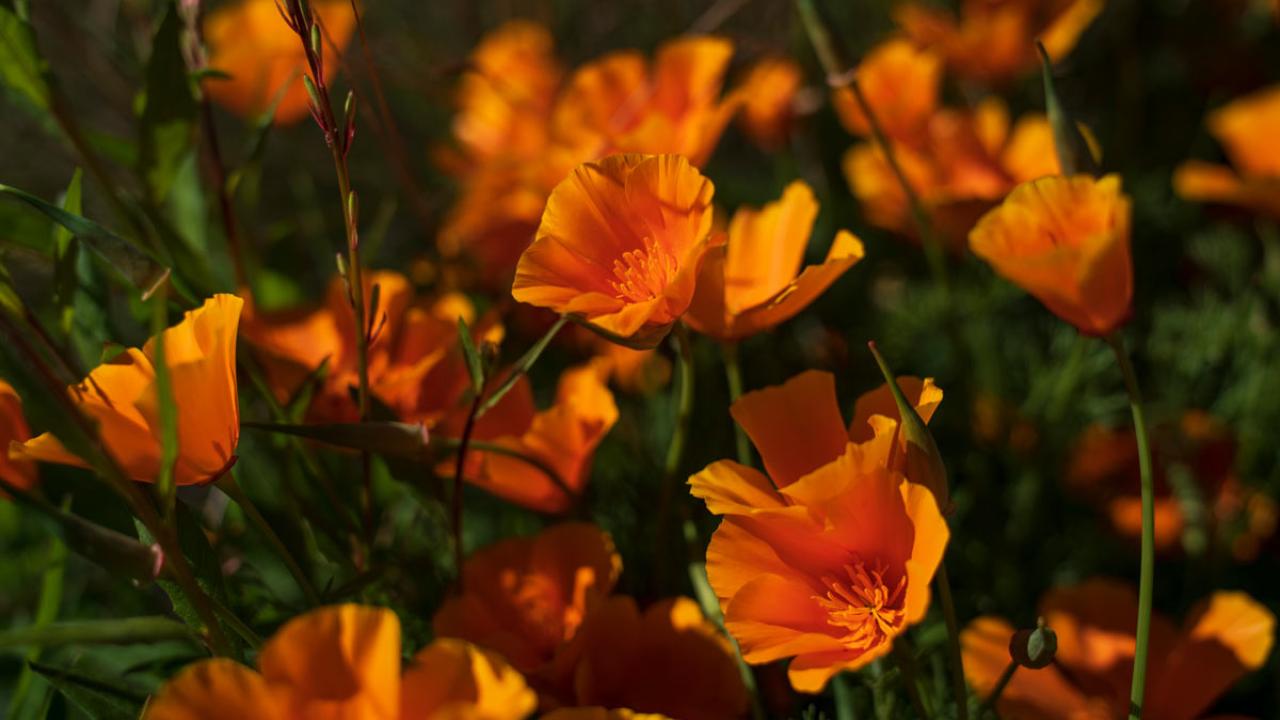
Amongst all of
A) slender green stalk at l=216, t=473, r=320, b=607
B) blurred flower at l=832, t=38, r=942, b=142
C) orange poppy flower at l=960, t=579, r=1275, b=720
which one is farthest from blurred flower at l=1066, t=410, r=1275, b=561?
slender green stalk at l=216, t=473, r=320, b=607

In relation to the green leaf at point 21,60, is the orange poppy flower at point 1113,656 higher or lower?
lower

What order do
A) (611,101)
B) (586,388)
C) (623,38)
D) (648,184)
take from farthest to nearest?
1. (623,38)
2. (611,101)
3. (586,388)
4. (648,184)

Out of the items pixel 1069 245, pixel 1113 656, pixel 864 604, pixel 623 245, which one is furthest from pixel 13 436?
pixel 1113 656

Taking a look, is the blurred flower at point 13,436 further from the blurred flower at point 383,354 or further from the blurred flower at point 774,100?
the blurred flower at point 774,100

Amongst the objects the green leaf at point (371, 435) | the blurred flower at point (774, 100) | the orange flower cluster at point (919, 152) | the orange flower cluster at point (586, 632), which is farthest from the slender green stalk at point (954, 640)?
Answer: the blurred flower at point (774, 100)

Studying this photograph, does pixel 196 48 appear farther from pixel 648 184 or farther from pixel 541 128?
pixel 541 128

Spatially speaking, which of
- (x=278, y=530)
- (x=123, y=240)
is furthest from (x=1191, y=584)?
(x=123, y=240)

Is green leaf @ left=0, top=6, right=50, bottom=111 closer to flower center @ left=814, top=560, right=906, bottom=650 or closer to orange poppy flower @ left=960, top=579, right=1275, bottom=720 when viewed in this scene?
flower center @ left=814, top=560, right=906, bottom=650
